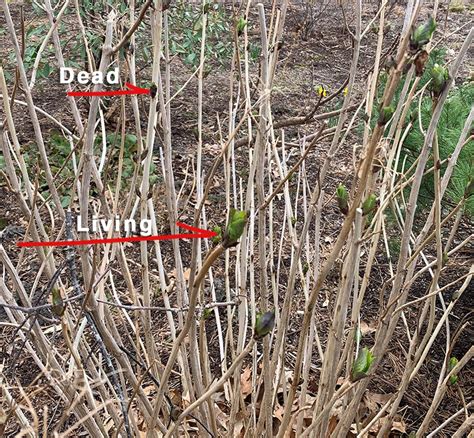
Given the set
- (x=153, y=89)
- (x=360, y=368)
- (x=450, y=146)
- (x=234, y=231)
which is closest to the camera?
(x=234, y=231)

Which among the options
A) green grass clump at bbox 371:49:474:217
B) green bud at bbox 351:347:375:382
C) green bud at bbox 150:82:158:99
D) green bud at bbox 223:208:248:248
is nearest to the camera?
green bud at bbox 223:208:248:248

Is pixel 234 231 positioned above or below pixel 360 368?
above

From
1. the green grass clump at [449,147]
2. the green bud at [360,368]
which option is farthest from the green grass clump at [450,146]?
the green bud at [360,368]

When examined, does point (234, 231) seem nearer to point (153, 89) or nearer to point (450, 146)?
point (153, 89)

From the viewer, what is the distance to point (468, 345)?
6.07 feet

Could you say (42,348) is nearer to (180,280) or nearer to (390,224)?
(180,280)

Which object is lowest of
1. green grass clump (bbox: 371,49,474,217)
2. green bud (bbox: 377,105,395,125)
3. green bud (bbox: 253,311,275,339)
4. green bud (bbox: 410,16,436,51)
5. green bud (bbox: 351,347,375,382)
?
green grass clump (bbox: 371,49,474,217)

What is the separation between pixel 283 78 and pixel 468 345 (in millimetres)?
2655

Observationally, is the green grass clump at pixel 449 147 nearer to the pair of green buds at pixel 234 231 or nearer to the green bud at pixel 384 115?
the green bud at pixel 384 115

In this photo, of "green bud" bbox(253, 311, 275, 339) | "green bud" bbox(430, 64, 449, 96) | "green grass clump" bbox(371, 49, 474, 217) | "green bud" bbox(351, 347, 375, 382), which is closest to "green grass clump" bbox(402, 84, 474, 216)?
"green grass clump" bbox(371, 49, 474, 217)

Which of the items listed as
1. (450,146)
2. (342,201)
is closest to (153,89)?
(342,201)

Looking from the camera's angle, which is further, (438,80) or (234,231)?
(438,80)

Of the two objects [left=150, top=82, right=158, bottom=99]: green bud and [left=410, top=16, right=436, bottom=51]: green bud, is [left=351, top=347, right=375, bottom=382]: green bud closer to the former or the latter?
[left=410, top=16, right=436, bottom=51]: green bud

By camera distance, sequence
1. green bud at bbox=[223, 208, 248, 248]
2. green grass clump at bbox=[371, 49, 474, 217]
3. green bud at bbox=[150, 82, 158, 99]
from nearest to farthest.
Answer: green bud at bbox=[223, 208, 248, 248] < green bud at bbox=[150, 82, 158, 99] < green grass clump at bbox=[371, 49, 474, 217]
